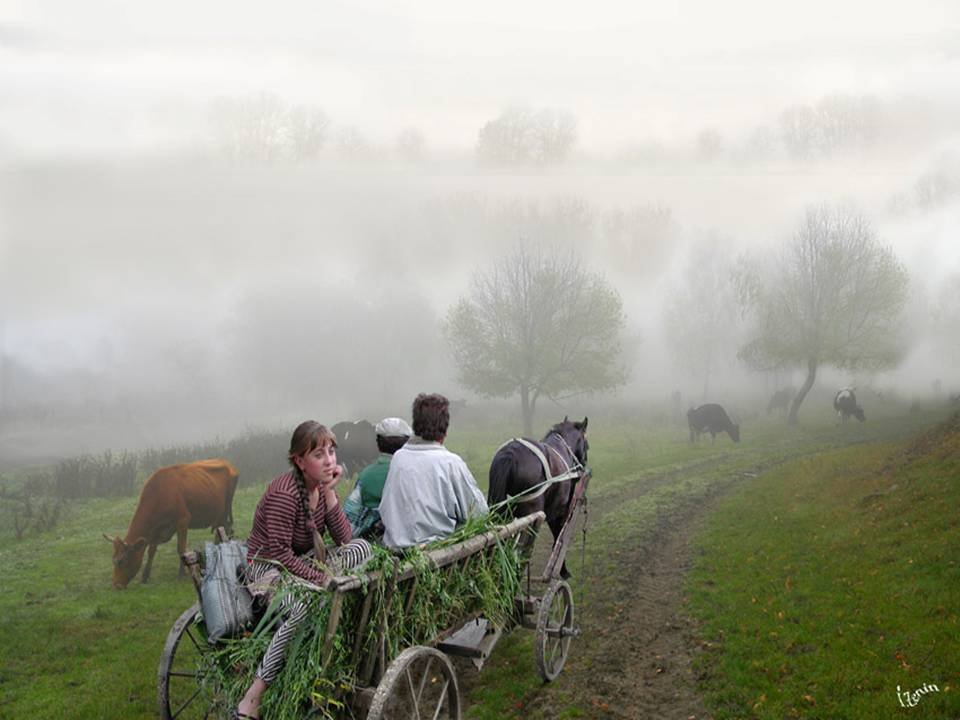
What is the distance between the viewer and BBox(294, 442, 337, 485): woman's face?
4809 mm

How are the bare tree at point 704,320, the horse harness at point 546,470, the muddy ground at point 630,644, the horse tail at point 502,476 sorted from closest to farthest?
the muddy ground at point 630,644 < the horse harness at point 546,470 < the horse tail at point 502,476 < the bare tree at point 704,320

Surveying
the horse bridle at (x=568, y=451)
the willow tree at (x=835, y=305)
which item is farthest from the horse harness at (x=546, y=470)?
the willow tree at (x=835, y=305)

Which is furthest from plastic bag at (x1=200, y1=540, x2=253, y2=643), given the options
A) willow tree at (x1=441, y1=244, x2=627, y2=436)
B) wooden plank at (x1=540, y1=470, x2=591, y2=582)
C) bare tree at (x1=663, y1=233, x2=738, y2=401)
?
bare tree at (x1=663, y1=233, x2=738, y2=401)

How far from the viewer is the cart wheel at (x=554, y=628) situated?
6.65m

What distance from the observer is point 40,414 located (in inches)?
1177

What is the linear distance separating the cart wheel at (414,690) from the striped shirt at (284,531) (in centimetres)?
82

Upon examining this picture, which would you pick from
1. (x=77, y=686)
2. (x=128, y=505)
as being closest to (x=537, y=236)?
(x=128, y=505)

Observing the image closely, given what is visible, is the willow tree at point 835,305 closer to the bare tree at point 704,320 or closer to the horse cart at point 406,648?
the bare tree at point 704,320

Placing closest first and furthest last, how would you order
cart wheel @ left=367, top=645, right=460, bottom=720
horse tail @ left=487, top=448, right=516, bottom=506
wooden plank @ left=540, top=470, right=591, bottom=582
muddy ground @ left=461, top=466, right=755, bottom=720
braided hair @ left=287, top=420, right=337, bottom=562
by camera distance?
cart wheel @ left=367, top=645, right=460, bottom=720
braided hair @ left=287, top=420, right=337, bottom=562
muddy ground @ left=461, top=466, right=755, bottom=720
wooden plank @ left=540, top=470, right=591, bottom=582
horse tail @ left=487, top=448, right=516, bottom=506

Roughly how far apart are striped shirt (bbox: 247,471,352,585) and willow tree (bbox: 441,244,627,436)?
92.9ft

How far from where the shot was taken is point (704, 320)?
157 ft

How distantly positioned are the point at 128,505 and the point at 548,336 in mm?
20970

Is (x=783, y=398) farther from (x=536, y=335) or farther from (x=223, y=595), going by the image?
(x=223, y=595)

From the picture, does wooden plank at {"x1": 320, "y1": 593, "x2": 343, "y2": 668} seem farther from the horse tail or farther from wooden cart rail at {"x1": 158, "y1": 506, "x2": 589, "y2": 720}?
the horse tail
